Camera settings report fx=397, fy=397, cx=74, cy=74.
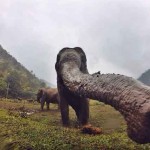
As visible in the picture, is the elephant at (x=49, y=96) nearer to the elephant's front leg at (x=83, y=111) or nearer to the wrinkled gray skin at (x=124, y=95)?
the elephant's front leg at (x=83, y=111)

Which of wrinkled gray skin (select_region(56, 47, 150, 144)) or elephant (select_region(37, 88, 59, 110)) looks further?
elephant (select_region(37, 88, 59, 110))

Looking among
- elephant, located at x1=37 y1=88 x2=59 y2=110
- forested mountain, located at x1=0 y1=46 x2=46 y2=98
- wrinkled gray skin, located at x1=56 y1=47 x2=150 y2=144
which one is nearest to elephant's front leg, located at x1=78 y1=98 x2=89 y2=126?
wrinkled gray skin, located at x1=56 y1=47 x2=150 y2=144

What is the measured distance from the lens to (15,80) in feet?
194

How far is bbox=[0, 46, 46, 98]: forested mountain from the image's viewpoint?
46.5 meters

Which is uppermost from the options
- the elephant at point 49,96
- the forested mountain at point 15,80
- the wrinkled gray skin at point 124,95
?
the forested mountain at point 15,80

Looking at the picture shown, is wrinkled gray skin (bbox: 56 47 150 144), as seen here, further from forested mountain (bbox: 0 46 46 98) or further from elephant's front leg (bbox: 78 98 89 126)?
forested mountain (bbox: 0 46 46 98)

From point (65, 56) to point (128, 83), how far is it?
572 cm

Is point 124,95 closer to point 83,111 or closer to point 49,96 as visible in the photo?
point 83,111

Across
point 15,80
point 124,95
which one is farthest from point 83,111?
point 15,80

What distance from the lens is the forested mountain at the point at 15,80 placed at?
46519 millimetres

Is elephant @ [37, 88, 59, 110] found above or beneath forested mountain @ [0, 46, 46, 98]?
beneath

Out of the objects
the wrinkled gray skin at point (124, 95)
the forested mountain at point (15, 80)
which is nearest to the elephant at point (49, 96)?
the forested mountain at point (15, 80)

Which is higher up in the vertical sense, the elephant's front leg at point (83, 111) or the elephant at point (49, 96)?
the elephant at point (49, 96)

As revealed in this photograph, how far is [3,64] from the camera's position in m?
87.6
